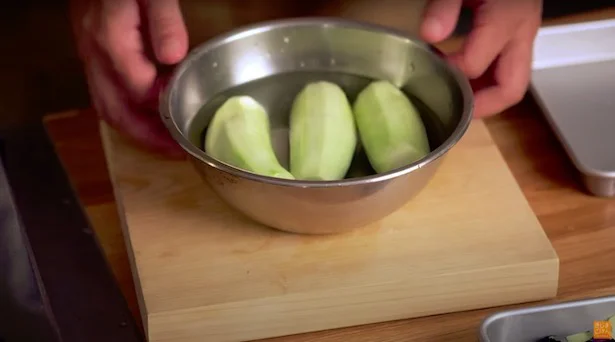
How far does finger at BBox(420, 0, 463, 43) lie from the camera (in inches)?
28.6

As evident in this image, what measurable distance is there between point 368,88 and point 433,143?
0.26 ft

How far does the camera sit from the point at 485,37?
74 cm

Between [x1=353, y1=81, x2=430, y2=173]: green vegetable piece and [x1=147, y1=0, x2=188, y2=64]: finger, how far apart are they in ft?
0.54

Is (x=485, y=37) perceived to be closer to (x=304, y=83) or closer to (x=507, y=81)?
(x=507, y=81)

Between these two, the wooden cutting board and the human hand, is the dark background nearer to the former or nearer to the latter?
the human hand

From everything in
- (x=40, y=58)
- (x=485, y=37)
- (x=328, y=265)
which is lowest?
(x=40, y=58)

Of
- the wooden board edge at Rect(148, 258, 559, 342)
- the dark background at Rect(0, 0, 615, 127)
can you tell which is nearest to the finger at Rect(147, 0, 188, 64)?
the wooden board edge at Rect(148, 258, 559, 342)

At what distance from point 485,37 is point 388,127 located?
0.13 metres

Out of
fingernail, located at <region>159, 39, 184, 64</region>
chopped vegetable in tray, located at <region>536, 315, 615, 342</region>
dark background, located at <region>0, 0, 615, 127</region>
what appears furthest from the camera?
dark background, located at <region>0, 0, 615, 127</region>

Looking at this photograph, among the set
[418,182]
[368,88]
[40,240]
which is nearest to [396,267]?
[418,182]

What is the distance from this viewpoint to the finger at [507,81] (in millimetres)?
759

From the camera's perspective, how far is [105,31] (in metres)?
0.72

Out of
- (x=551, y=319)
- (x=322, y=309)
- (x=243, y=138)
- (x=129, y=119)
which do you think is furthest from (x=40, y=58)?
(x=551, y=319)

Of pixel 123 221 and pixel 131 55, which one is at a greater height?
pixel 131 55
